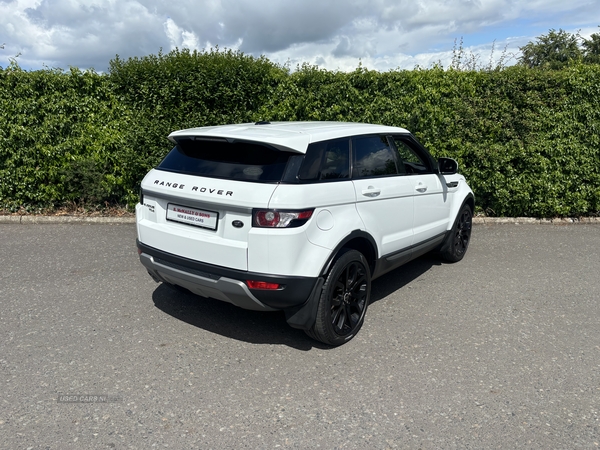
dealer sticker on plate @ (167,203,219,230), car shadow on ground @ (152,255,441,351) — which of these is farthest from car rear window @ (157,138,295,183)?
car shadow on ground @ (152,255,441,351)

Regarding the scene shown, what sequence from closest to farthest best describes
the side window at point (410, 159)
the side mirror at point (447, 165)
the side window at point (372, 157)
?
the side window at point (372, 157), the side window at point (410, 159), the side mirror at point (447, 165)

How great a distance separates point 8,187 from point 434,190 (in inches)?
277

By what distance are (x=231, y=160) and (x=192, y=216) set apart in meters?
0.52

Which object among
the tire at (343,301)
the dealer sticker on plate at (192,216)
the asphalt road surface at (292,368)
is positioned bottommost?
the asphalt road surface at (292,368)

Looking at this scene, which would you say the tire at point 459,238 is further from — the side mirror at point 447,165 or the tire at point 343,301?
the tire at point 343,301

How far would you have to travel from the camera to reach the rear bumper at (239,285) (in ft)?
11.0

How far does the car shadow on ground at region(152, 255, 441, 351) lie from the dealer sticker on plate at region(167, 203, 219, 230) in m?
1.02

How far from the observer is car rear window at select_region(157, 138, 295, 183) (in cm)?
343

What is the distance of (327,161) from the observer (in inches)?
146

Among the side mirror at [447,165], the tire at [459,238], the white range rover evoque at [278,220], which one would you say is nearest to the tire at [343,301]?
the white range rover evoque at [278,220]

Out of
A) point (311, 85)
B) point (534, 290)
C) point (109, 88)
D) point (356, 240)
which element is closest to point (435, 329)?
point (356, 240)

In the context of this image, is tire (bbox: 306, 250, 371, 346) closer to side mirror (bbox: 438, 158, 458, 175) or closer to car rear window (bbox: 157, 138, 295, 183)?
car rear window (bbox: 157, 138, 295, 183)

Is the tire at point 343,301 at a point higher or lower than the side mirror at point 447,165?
lower

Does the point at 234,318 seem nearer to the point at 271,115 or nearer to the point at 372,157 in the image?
the point at 372,157
